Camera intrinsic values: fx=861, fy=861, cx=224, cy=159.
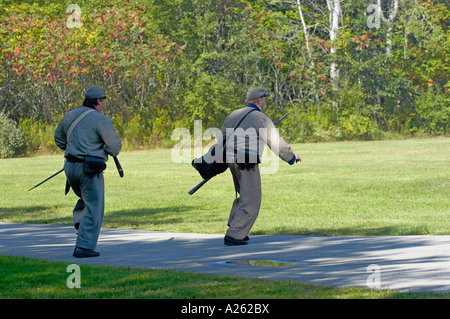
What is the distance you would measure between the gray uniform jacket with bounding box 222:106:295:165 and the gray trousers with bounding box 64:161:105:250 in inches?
66.6

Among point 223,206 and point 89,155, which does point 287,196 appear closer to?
point 223,206

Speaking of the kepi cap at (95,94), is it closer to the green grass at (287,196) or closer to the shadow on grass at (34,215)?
the green grass at (287,196)

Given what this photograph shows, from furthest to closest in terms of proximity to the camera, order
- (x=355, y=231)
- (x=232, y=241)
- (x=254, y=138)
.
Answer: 1. (x=355, y=231)
2. (x=232, y=241)
3. (x=254, y=138)

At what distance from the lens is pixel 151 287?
7.33 m

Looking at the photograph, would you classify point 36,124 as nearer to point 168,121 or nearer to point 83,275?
point 168,121

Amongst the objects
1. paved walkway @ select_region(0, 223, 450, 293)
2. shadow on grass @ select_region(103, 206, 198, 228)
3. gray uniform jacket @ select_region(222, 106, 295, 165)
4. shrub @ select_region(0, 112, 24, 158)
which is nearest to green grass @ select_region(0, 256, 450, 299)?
paved walkway @ select_region(0, 223, 450, 293)

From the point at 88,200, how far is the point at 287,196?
8.30 metres

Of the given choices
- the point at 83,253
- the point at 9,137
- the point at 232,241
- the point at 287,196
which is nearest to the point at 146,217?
the point at 287,196

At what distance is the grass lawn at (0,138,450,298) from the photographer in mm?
7301

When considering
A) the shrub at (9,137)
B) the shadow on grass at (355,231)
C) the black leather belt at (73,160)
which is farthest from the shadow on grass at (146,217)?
the shrub at (9,137)

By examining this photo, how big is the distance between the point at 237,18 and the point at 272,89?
11.6ft
